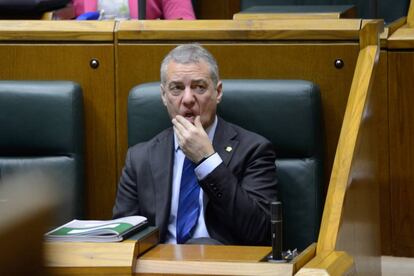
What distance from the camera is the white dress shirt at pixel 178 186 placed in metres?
1.89

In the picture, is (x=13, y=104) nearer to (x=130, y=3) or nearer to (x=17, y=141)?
(x=17, y=141)

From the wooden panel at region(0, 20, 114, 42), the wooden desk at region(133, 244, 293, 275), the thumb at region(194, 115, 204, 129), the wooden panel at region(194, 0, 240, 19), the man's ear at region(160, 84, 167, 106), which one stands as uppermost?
the wooden panel at region(0, 20, 114, 42)

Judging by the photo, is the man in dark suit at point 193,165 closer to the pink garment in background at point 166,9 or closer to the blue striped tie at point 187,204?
the blue striped tie at point 187,204

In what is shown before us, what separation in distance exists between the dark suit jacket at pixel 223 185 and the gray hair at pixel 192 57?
0.13 m

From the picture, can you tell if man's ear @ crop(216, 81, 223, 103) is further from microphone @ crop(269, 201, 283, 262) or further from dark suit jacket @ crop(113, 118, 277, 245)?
microphone @ crop(269, 201, 283, 262)

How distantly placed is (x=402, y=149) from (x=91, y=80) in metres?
0.86

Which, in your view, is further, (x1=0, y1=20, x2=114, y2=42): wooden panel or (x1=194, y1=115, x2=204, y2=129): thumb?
(x1=0, y1=20, x2=114, y2=42): wooden panel

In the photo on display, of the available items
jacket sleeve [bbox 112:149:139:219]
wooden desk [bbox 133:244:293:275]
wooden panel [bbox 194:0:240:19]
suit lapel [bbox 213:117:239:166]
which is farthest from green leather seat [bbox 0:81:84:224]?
wooden panel [bbox 194:0:240:19]

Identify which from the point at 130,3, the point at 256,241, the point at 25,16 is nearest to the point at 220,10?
the point at 130,3

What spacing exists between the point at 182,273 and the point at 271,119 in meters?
0.78

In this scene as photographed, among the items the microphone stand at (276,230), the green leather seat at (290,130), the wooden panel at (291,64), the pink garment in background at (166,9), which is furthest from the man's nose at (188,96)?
the pink garment in background at (166,9)

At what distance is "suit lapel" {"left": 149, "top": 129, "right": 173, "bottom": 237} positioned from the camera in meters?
1.98

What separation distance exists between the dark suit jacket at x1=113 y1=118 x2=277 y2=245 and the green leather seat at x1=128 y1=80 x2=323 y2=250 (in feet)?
0.24

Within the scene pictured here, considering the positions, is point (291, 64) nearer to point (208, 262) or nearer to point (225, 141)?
point (225, 141)
